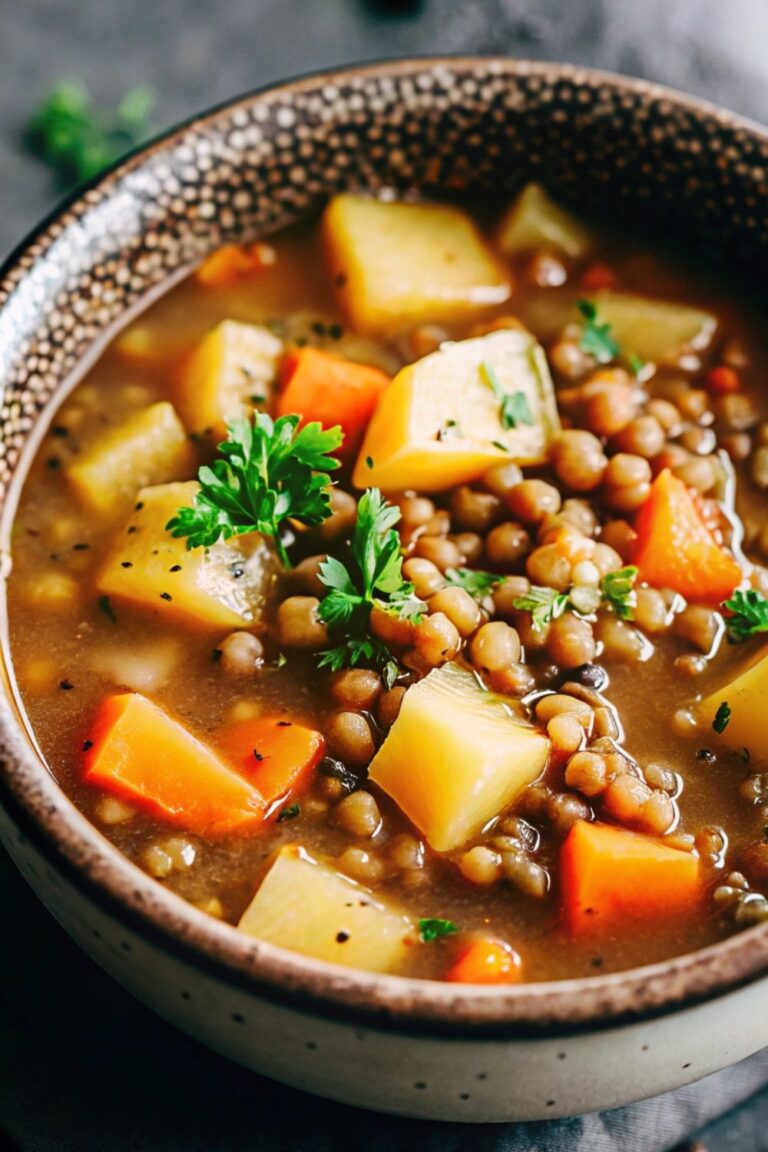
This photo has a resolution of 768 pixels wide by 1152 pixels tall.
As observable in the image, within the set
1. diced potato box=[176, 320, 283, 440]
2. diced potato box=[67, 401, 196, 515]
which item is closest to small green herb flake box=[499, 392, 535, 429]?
diced potato box=[176, 320, 283, 440]

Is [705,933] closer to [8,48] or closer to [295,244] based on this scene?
[295,244]

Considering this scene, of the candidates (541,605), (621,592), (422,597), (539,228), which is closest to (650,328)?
(539,228)

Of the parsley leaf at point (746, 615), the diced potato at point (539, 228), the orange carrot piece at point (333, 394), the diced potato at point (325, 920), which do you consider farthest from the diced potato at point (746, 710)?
the diced potato at point (539, 228)

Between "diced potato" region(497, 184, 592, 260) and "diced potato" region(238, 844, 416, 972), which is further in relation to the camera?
"diced potato" region(497, 184, 592, 260)

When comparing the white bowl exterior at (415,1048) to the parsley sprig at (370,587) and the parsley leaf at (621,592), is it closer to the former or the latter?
the parsley sprig at (370,587)

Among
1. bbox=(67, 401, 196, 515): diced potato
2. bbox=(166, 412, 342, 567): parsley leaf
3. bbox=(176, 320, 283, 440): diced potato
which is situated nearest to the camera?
bbox=(166, 412, 342, 567): parsley leaf

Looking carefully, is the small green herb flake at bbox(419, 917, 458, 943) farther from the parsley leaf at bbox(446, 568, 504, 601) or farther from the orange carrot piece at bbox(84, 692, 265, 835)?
the parsley leaf at bbox(446, 568, 504, 601)
